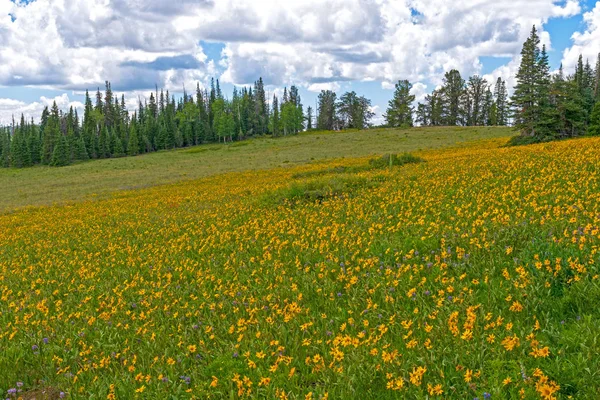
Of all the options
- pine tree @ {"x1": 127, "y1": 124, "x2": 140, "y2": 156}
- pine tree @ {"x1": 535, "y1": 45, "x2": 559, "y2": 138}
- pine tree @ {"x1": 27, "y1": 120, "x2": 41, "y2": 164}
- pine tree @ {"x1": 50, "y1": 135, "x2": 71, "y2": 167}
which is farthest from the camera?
pine tree @ {"x1": 127, "y1": 124, "x2": 140, "y2": 156}

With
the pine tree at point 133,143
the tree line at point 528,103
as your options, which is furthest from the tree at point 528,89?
the pine tree at point 133,143

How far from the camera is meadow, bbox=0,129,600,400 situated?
4086 millimetres

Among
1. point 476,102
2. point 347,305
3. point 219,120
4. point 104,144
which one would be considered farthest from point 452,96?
point 347,305

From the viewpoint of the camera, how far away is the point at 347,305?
607 cm

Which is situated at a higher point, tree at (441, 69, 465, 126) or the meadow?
tree at (441, 69, 465, 126)

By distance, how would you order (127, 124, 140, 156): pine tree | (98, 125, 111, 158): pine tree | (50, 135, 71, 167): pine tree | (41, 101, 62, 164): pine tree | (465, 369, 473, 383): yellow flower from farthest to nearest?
(98, 125, 111, 158): pine tree < (127, 124, 140, 156): pine tree < (41, 101, 62, 164): pine tree < (50, 135, 71, 167): pine tree < (465, 369, 473, 383): yellow flower

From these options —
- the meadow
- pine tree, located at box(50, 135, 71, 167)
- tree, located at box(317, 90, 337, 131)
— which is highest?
tree, located at box(317, 90, 337, 131)

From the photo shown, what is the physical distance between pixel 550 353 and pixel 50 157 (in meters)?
122

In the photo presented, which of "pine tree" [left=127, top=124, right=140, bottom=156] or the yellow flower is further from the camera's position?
"pine tree" [left=127, top=124, right=140, bottom=156]

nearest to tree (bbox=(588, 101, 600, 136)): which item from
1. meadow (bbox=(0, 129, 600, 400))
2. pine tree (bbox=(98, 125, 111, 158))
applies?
meadow (bbox=(0, 129, 600, 400))

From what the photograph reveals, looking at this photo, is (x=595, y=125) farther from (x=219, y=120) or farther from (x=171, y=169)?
(x=219, y=120)

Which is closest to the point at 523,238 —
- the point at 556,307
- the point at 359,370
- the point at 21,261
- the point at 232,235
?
the point at 556,307

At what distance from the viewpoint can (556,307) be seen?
4688 mm

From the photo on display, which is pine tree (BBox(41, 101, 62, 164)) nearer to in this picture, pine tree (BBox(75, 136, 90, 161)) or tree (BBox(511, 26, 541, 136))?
pine tree (BBox(75, 136, 90, 161))
